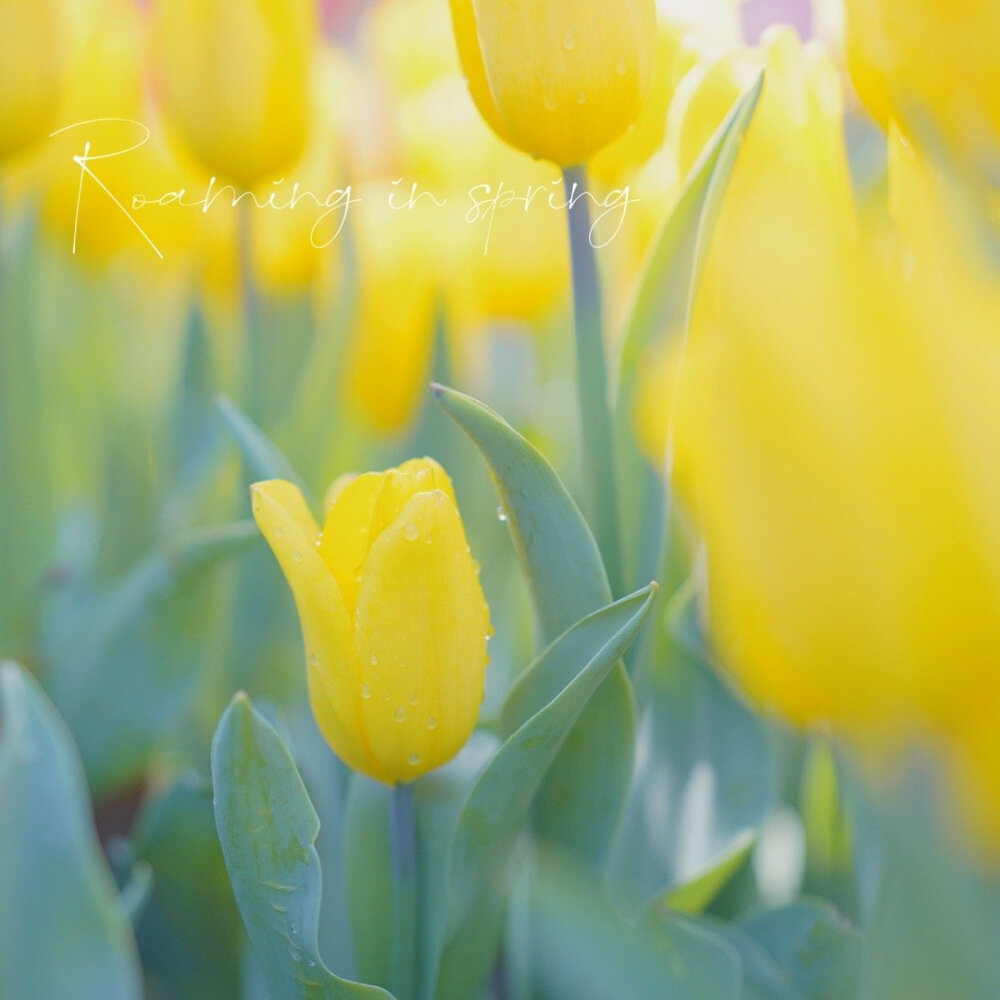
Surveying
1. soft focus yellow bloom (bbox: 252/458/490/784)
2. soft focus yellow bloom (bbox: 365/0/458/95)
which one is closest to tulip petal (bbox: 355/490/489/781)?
soft focus yellow bloom (bbox: 252/458/490/784)

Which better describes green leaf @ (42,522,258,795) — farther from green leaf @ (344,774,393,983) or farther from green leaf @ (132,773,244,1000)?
green leaf @ (344,774,393,983)

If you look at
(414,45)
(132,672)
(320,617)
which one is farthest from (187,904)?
(414,45)

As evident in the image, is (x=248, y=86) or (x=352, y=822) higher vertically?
(x=248, y=86)

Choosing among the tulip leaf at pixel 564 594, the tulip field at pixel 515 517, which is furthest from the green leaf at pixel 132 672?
the tulip leaf at pixel 564 594

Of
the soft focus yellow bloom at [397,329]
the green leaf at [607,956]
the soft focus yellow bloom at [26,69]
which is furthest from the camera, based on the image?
the soft focus yellow bloom at [397,329]

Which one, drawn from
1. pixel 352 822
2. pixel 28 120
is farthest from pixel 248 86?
pixel 352 822

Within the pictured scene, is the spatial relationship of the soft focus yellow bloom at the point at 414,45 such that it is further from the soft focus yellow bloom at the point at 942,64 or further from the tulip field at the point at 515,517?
the soft focus yellow bloom at the point at 942,64

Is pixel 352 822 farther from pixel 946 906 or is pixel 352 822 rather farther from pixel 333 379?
pixel 333 379
